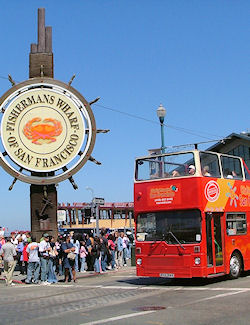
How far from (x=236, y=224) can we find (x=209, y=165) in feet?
7.95

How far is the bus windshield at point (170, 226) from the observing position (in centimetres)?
1577

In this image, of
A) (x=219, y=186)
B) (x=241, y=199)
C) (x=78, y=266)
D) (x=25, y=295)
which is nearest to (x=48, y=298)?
(x=25, y=295)

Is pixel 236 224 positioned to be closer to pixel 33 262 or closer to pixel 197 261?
pixel 197 261

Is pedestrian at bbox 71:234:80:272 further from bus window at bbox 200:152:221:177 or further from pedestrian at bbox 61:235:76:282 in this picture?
bus window at bbox 200:152:221:177

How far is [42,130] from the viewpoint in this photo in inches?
1006

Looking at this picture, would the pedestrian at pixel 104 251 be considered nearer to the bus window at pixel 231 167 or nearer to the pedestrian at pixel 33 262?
the pedestrian at pixel 33 262

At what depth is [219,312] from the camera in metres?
10.5

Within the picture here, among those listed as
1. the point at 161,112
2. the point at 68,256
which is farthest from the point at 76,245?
the point at 161,112

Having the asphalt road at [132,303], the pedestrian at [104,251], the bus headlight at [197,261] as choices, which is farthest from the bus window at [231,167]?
the pedestrian at [104,251]

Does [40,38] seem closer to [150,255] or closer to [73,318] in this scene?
[150,255]

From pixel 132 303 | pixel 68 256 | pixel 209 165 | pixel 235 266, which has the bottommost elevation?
pixel 132 303

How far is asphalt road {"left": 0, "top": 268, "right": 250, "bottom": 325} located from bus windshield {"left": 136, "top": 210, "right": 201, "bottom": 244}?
150 centimetres

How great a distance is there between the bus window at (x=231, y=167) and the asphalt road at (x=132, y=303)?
137 inches

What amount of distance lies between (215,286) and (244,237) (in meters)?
2.92
